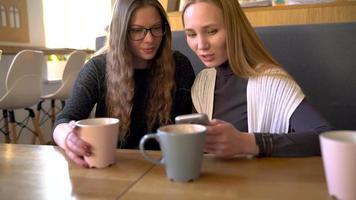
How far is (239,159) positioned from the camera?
2.39 feet

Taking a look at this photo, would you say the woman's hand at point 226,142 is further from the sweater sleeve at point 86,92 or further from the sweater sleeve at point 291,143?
the sweater sleeve at point 86,92

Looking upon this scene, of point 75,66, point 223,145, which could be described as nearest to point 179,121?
point 223,145

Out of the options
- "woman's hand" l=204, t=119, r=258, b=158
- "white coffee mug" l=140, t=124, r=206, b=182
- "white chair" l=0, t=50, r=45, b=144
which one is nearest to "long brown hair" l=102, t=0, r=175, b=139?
"woman's hand" l=204, t=119, r=258, b=158

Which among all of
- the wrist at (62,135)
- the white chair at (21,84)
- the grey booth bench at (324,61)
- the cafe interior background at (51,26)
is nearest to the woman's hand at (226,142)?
the wrist at (62,135)

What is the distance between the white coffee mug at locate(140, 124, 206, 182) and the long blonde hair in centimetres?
45

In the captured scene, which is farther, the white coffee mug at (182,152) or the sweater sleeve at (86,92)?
the sweater sleeve at (86,92)

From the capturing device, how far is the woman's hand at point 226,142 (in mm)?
705

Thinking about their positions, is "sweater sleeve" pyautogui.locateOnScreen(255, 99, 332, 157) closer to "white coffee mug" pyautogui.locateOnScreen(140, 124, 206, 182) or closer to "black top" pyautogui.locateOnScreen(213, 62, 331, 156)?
"black top" pyautogui.locateOnScreen(213, 62, 331, 156)

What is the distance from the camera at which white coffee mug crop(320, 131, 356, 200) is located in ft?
1.58

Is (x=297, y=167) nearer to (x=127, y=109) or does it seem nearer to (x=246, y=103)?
(x=246, y=103)

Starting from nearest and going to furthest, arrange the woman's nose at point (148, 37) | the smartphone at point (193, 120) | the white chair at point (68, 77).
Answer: the smartphone at point (193, 120) < the woman's nose at point (148, 37) < the white chair at point (68, 77)

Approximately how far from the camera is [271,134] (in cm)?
79

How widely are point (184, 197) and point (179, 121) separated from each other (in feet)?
0.57

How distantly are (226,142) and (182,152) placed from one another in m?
0.15
